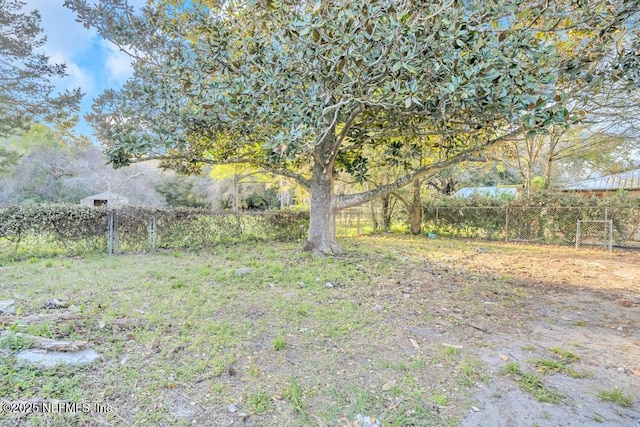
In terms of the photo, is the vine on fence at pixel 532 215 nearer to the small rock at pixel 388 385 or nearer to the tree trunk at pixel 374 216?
the tree trunk at pixel 374 216

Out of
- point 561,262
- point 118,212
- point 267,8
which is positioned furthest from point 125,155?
point 561,262

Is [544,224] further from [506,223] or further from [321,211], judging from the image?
[321,211]

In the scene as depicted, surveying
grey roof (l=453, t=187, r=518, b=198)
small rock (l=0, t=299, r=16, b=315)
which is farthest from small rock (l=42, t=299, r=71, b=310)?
grey roof (l=453, t=187, r=518, b=198)

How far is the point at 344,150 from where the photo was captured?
738cm

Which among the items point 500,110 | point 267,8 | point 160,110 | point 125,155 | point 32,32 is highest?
point 32,32

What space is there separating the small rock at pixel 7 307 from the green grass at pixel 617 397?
201 inches

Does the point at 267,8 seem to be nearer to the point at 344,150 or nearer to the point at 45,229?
the point at 344,150

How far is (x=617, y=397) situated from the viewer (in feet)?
6.84

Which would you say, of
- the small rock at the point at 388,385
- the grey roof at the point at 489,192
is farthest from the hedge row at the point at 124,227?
the grey roof at the point at 489,192

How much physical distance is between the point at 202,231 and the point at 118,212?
6.61 feet

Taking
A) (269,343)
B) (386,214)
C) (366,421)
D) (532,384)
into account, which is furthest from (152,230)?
(386,214)

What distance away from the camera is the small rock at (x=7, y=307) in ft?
10.4

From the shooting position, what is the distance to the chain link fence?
31.6ft

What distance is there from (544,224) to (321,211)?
8.35 meters
